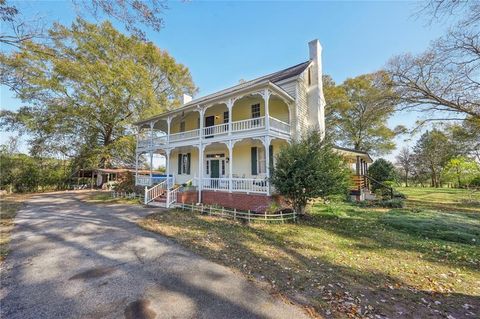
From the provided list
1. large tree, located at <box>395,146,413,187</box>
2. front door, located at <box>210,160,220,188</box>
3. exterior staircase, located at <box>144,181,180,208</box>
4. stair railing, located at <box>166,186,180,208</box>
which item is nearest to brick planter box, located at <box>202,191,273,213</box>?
stair railing, located at <box>166,186,180,208</box>

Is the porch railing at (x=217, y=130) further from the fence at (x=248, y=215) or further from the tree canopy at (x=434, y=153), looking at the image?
the tree canopy at (x=434, y=153)

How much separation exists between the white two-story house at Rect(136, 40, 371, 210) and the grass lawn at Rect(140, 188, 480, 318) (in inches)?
124

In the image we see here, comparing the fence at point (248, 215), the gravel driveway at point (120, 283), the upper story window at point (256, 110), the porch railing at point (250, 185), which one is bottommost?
the gravel driveway at point (120, 283)

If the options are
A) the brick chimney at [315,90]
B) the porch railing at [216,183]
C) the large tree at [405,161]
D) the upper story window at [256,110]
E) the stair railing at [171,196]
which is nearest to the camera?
the stair railing at [171,196]

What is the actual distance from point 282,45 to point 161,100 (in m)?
19.1

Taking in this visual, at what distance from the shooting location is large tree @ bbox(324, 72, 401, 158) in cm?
2597

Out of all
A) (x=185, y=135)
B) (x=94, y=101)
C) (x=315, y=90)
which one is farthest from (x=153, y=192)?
(x=94, y=101)

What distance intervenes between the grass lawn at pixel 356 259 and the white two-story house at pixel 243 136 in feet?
10.3

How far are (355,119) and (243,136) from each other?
21498mm

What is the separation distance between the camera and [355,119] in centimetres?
2772

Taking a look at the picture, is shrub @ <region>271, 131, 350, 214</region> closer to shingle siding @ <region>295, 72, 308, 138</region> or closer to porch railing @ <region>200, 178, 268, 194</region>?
porch railing @ <region>200, 178, 268, 194</region>

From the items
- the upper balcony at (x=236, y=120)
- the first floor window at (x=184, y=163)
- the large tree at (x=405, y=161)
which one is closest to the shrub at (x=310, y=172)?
the upper balcony at (x=236, y=120)

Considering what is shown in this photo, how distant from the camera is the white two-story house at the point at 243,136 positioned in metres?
12.0

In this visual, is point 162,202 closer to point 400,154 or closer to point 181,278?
point 181,278
